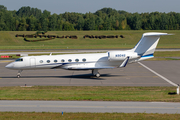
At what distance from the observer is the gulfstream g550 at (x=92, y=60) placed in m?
28.1

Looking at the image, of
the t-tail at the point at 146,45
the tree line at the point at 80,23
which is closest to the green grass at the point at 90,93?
the t-tail at the point at 146,45

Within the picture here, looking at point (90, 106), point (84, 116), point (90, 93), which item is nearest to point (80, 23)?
point (90, 93)

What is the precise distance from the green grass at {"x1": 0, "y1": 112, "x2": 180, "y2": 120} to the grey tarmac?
0.83m

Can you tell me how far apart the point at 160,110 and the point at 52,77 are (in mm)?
17082

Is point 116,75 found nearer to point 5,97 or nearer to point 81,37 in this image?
point 5,97

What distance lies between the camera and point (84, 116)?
13.4 metres

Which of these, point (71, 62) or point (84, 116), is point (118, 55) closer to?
point (71, 62)

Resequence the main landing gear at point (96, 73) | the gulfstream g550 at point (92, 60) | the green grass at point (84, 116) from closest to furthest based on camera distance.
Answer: the green grass at point (84, 116) < the gulfstream g550 at point (92, 60) < the main landing gear at point (96, 73)

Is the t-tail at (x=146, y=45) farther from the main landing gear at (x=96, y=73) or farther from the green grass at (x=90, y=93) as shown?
the green grass at (x=90, y=93)

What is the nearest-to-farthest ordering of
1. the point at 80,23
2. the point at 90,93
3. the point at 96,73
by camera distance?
1. the point at 90,93
2. the point at 96,73
3. the point at 80,23

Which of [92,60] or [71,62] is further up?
[92,60]

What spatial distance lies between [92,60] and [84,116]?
1546cm

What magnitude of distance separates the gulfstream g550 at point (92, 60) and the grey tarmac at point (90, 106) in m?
11.6

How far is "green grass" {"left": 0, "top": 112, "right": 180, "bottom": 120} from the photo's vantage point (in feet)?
42.6
